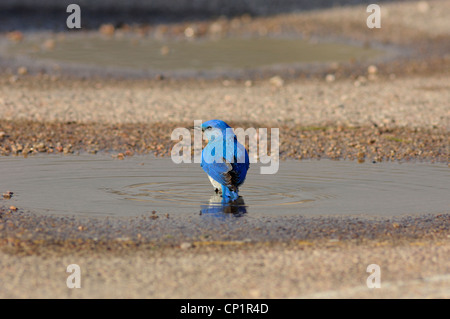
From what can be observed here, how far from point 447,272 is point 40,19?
653 inches

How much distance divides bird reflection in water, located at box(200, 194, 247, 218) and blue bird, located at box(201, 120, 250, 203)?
52 mm

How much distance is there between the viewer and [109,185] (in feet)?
24.4

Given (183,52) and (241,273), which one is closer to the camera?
(241,273)

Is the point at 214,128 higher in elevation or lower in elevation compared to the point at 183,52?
lower

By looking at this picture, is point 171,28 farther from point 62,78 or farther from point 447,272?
point 447,272

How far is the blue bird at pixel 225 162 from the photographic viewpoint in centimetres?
669

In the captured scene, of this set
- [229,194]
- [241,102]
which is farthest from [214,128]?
[241,102]

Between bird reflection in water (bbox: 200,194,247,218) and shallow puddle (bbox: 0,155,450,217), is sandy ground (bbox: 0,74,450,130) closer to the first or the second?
shallow puddle (bbox: 0,155,450,217)

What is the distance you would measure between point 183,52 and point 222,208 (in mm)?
10317

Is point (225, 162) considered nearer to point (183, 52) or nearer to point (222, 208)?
point (222, 208)

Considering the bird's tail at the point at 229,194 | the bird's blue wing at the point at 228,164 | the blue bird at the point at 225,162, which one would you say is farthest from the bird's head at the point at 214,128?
the bird's tail at the point at 229,194

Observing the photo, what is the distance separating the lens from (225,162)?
6695mm

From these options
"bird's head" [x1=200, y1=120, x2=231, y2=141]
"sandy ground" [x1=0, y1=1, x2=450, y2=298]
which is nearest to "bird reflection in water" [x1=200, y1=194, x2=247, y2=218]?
"sandy ground" [x1=0, y1=1, x2=450, y2=298]
